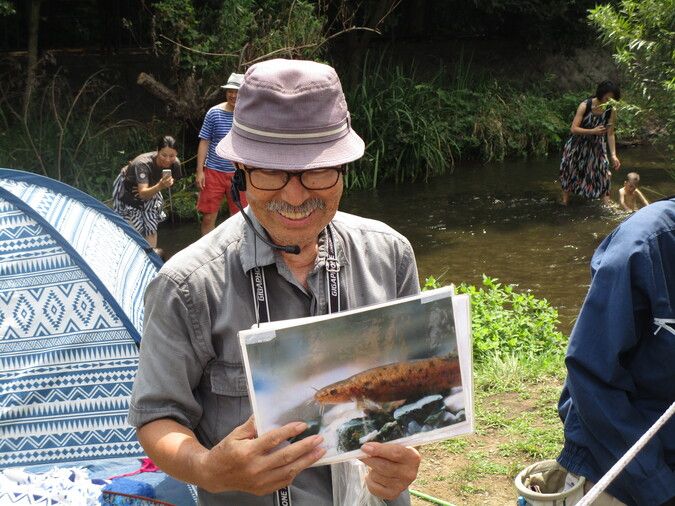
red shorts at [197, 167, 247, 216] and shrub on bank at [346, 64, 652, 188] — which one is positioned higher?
red shorts at [197, 167, 247, 216]

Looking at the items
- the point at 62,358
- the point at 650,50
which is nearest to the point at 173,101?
the point at 650,50

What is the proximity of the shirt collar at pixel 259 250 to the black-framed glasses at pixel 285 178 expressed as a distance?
0.37 ft

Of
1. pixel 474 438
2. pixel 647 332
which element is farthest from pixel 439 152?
pixel 647 332

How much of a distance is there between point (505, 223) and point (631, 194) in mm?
1750

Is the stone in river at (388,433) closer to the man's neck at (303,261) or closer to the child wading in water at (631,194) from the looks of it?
the man's neck at (303,261)

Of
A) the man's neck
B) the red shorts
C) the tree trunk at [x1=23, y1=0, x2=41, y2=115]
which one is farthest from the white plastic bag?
the tree trunk at [x1=23, y1=0, x2=41, y2=115]

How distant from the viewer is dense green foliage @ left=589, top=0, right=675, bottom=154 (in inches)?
242

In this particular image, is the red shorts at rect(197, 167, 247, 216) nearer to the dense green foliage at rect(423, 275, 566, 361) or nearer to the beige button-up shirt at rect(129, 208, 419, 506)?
the dense green foliage at rect(423, 275, 566, 361)

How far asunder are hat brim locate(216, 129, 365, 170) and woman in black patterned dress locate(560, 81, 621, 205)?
8017mm

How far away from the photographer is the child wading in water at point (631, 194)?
8977 mm

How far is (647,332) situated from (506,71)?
14909 mm

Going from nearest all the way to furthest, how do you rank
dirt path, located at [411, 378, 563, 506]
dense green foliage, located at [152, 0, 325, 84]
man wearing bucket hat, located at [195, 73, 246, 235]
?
dirt path, located at [411, 378, 563, 506]
man wearing bucket hat, located at [195, 73, 246, 235]
dense green foliage, located at [152, 0, 325, 84]

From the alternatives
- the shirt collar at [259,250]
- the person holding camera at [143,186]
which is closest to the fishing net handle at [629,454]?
the shirt collar at [259,250]

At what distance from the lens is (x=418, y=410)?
1.62 m
